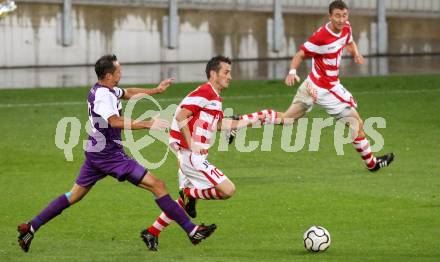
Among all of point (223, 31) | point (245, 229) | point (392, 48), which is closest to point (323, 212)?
point (245, 229)

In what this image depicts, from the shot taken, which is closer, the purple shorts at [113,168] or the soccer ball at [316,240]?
the soccer ball at [316,240]

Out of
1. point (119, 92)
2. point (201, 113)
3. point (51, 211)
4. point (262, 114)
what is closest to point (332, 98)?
point (262, 114)

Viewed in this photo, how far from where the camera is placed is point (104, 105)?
40.0ft

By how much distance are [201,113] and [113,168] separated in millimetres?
1333

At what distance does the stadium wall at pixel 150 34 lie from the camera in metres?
35.3

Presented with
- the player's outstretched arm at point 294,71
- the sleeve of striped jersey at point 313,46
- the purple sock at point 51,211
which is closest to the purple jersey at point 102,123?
the purple sock at point 51,211

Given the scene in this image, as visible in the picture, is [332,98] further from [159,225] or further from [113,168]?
[113,168]

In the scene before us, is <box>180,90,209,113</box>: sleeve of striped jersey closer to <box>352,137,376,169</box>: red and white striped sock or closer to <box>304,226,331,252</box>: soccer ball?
<box>304,226,331,252</box>: soccer ball

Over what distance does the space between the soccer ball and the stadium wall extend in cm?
2375

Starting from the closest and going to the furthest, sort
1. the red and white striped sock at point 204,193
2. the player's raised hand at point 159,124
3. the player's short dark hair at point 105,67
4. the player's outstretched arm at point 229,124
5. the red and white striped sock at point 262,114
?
the player's raised hand at point 159,124 → the player's short dark hair at point 105,67 → the red and white striped sock at point 204,193 → the player's outstretched arm at point 229,124 → the red and white striped sock at point 262,114

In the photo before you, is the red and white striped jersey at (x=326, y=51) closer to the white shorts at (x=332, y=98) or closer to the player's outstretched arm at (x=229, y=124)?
the white shorts at (x=332, y=98)

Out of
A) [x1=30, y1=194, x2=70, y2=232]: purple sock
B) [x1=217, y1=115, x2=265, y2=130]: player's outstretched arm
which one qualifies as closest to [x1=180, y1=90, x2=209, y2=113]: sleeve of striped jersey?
[x1=217, y1=115, x2=265, y2=130]: player's outstretched arm

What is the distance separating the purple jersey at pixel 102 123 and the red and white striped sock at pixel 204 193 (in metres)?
1.11

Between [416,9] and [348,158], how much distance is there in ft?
75.5
